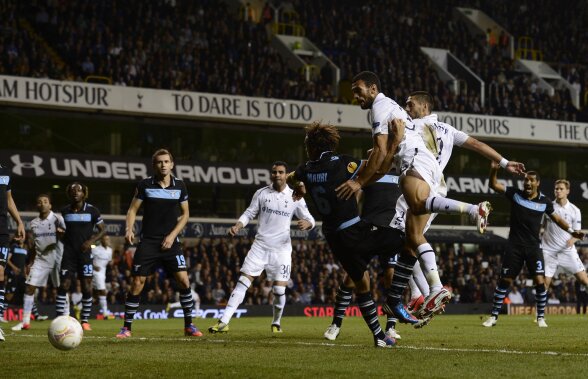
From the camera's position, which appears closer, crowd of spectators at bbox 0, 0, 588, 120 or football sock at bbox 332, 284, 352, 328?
football sock at bbox 332, 284, 352, 328

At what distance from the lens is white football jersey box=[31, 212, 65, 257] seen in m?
19.8

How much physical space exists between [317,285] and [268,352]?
990 inches

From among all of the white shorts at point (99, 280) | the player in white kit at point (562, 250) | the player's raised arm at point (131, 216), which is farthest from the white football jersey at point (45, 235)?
the player in white kit at point (562, 250)

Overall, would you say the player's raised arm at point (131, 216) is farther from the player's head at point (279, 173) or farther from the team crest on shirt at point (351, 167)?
the team crest on shirt at point (351, 167)

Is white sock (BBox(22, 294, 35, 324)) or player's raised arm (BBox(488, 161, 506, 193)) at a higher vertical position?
player's raised arm (BBox(488, 161, 506, 193))

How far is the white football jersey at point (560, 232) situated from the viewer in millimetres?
21337

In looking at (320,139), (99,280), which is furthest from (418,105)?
(99,280)

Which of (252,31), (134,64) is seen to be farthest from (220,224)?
(252,31)

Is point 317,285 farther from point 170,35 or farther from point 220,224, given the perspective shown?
point 170,35

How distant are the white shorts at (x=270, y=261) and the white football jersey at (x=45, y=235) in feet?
16.8

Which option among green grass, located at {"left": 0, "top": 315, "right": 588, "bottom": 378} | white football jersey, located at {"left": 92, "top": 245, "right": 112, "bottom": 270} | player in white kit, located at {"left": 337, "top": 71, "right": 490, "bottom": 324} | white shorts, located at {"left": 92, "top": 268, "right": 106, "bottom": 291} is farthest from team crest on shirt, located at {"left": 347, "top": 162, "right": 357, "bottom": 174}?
white football jersey, located at {"left": 92, "top": 245, "right": 112, "bottom": 270}

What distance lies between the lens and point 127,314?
1403cm

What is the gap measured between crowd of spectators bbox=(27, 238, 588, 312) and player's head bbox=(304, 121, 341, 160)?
66.3 ft

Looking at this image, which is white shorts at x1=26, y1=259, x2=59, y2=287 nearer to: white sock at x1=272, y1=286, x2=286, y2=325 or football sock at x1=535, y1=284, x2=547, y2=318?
white sock at x1=272, y1=286, x2=286, y2=325
